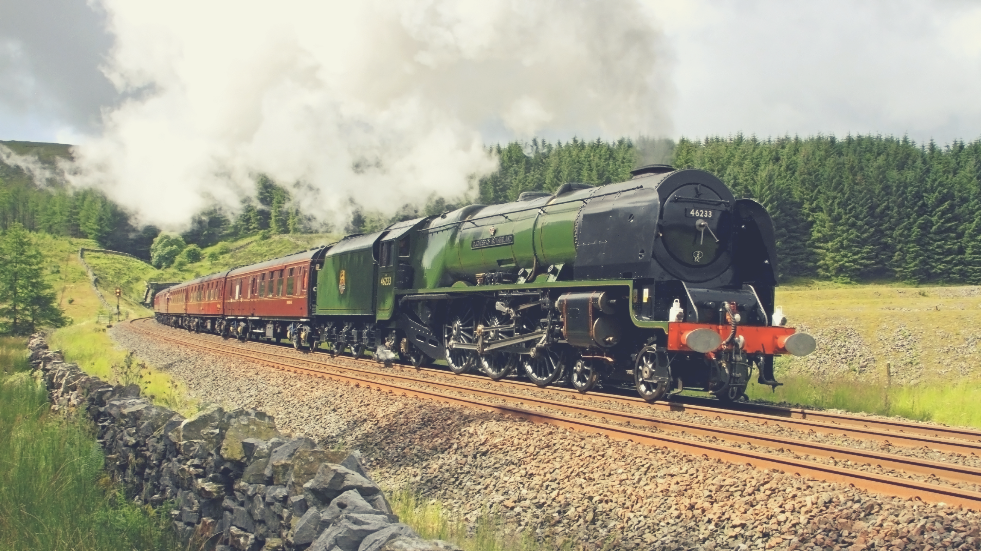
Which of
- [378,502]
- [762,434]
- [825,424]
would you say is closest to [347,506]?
[378,502]

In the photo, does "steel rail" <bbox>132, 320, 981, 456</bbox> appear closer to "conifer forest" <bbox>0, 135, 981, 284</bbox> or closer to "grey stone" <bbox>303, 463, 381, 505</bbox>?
"grey stone" <bbox>303, 463, 381, 505</bbox>

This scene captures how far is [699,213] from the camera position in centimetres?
1152

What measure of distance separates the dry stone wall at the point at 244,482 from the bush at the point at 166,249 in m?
105

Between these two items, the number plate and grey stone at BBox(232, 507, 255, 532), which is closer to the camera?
grey stone at BBox(232, 507, 255, 532)

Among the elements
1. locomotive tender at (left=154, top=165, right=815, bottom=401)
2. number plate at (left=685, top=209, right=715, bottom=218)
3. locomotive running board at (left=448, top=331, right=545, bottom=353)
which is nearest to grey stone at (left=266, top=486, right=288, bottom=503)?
locomotive tender at (left=154, top=165, right=815, bottom=401)

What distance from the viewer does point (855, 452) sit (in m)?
6.71

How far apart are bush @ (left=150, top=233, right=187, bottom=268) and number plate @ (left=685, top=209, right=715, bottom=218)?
104 m

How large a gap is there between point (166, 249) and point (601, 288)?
106 meters

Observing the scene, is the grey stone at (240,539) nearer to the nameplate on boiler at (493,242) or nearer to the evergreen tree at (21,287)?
the nameplate on boiler at (493,242)

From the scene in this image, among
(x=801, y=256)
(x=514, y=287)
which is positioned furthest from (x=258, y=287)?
(x=801, y=256)

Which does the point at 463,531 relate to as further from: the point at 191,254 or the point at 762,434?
the point at 191,254

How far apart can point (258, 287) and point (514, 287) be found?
17778 mm

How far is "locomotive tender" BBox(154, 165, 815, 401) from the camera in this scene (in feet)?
35.0

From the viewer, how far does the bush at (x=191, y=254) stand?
103750 millimetres
